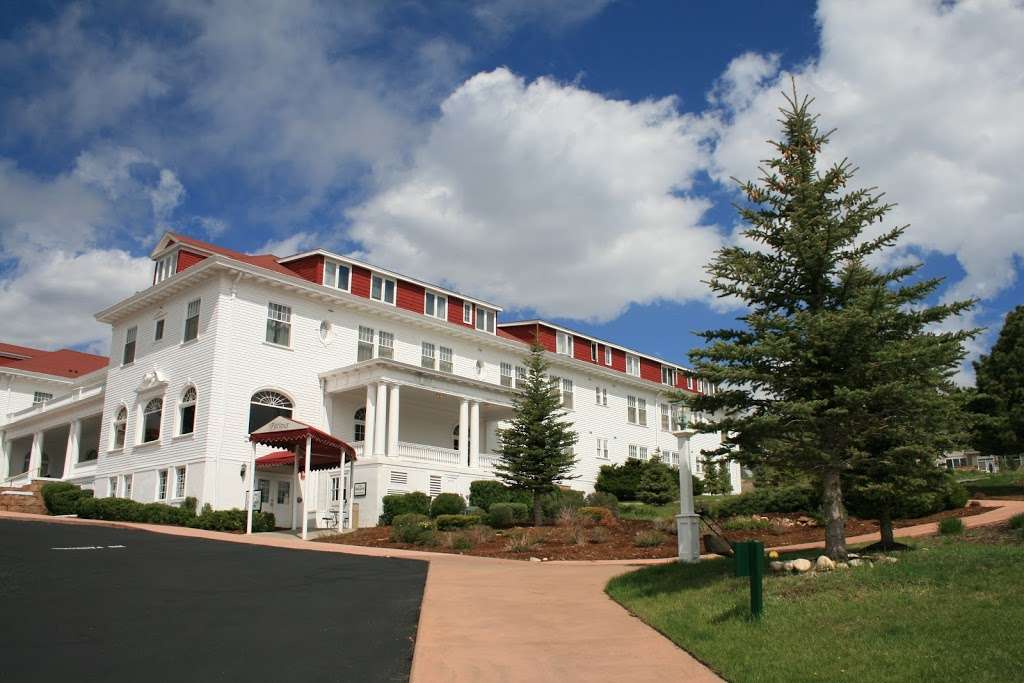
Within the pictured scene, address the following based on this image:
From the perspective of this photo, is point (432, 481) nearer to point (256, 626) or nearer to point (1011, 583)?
point (256, 626)

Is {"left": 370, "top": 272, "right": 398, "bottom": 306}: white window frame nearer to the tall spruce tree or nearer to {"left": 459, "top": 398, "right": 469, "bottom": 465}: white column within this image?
{"left": 459, "top": 398, "right": 469, "bottom": 465}: white column

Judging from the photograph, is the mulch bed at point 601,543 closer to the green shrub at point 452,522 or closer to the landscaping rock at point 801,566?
the green shrub at point 452,522

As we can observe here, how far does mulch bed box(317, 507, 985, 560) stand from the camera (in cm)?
2081

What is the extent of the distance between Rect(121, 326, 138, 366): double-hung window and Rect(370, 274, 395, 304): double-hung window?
10684 mm

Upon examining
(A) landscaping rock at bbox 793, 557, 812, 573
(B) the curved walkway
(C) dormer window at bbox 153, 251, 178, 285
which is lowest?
(B) the curved walkway

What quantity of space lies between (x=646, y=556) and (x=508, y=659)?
11801 mm

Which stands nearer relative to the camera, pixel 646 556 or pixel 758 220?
pixel 758 220

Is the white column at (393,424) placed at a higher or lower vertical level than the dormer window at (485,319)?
lower

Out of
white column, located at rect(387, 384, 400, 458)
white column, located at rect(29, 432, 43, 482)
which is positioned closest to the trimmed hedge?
white column, located at rect(387, 384, 400, 458)

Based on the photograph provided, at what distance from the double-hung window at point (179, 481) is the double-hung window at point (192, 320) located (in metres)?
5.16

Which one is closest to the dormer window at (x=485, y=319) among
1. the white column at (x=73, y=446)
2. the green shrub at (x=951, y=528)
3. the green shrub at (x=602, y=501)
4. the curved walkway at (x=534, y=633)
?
the green shrub at (x=602, y=501)

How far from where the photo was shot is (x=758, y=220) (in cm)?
1458

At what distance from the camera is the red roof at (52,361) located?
51.5m

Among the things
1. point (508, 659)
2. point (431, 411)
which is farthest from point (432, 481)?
point (508, 659)
